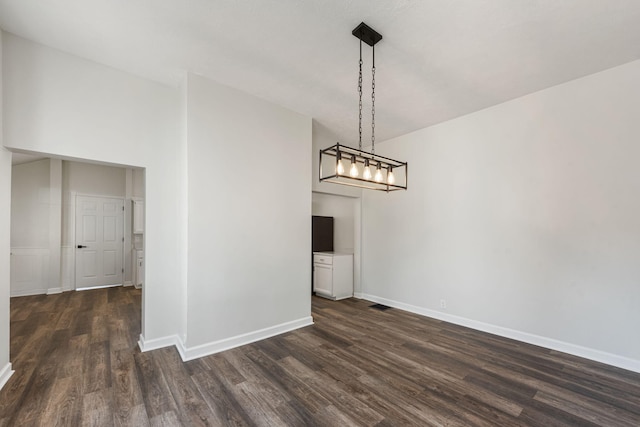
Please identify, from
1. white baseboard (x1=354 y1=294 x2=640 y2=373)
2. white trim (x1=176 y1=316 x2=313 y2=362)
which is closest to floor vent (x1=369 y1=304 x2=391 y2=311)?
white baseboard (x1=354 y1=294 x2=640 y2=373)

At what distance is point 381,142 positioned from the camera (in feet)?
17.2

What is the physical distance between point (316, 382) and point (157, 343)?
1966 mm

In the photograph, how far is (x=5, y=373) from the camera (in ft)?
7.75

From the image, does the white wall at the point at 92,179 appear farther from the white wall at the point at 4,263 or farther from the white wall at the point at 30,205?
the white wall at the point at 4,263

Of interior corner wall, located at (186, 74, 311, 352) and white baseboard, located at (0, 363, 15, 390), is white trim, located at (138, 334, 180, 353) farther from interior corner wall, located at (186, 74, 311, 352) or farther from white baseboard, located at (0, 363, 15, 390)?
white baseboard, located at (0, 363, 15, 390)

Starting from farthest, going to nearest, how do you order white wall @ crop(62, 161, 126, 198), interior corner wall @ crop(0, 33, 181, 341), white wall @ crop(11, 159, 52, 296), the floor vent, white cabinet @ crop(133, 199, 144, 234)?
white cabinet @ crop(133, 199, 144, 234), white wall @ crop(62, 161, 126, 198), white wall @ crop(11, 159, 52, 296), the floor vent, interior corner wall @ crop(0, 33, 181, 341)

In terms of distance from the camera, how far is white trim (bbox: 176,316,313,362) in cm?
289

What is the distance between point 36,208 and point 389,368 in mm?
7331

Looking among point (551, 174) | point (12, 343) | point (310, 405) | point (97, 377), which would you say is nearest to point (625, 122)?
point (551, 174)

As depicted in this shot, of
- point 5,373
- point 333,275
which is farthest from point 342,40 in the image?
point 5,373

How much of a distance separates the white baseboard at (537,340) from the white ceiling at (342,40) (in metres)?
3.04

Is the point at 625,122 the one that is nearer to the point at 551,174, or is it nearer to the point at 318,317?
the point at 551,174

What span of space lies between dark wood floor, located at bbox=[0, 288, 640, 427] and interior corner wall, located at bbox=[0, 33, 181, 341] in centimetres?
75

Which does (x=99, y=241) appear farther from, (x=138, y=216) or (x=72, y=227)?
(x=138, y=216)
